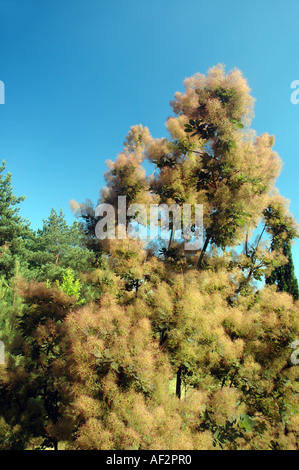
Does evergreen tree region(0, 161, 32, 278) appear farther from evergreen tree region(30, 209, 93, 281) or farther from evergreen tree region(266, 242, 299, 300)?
evergreen tree region(266, 242, 299, 300)

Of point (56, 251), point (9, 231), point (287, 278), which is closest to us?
point (287, 278)

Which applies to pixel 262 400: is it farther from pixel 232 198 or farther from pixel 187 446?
pixel 232 198

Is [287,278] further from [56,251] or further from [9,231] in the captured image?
[56,251]

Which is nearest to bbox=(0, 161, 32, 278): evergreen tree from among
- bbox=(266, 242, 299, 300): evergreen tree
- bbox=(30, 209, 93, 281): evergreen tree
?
bbox=(30, 209, 93, 281): evergreen tree

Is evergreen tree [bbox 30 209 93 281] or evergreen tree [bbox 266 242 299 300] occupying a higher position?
evergreen tree [bbox 30 209 93 281]

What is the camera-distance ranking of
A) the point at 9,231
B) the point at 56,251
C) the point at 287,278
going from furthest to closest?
the point at 56,251 < the point at 9,231 < the point at 287,278

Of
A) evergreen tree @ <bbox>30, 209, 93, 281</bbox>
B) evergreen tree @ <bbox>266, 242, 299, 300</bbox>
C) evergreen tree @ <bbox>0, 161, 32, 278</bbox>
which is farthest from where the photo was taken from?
evergreen tree @ <bbox>30, 209, 93, 281</bbox>

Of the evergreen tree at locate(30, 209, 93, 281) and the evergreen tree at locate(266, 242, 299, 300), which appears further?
the evergreen tree at locate(30, 209, 93, 281)

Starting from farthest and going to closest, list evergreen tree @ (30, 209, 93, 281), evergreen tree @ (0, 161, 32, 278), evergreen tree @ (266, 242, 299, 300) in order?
evergreen tree @ (30, 209, 93, 281) < evergreen tree @ (0, 161, 32, 278) < evergreen tree @ (266, 242, 299, 300)

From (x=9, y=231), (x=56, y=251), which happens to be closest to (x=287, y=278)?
(x=9, y=231)

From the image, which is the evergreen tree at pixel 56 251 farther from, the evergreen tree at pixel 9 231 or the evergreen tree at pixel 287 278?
the evergreen tree at pixel 287 278

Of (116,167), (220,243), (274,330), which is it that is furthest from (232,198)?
(116,167)

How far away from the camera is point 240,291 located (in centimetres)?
451

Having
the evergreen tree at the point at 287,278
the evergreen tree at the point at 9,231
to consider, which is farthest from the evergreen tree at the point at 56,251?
the evergreen tree at the point at 287,278
